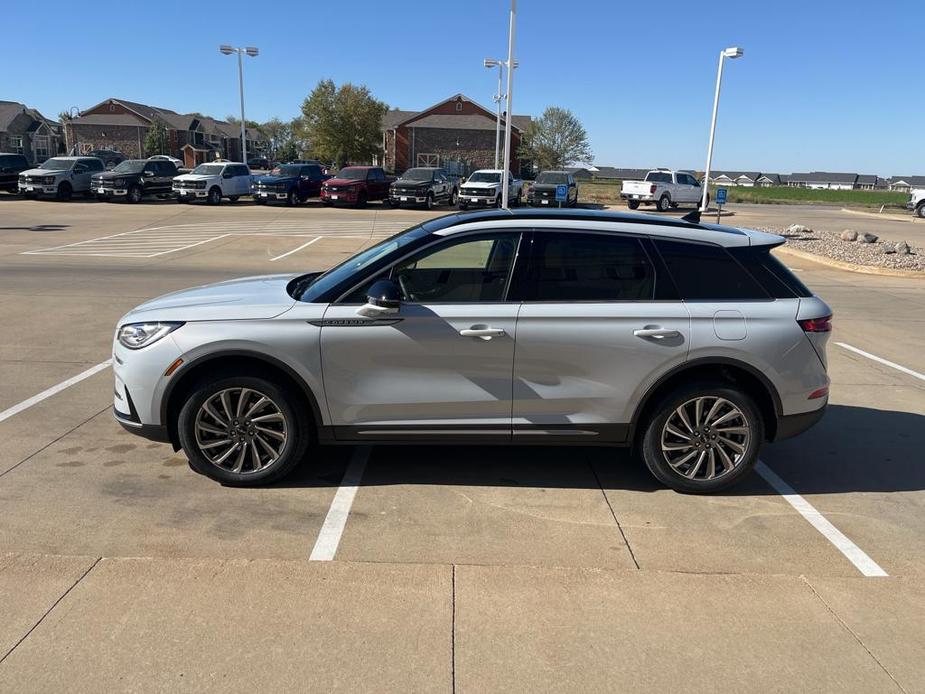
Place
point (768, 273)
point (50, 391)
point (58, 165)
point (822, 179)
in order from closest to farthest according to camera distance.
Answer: point (768, 273), point (50, 391), point (58, 165), point (822, 179)

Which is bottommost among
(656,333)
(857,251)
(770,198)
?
(857,251)

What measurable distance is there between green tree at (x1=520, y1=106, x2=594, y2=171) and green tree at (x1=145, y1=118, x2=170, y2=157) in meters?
41.0

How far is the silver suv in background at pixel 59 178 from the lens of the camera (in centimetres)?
3041

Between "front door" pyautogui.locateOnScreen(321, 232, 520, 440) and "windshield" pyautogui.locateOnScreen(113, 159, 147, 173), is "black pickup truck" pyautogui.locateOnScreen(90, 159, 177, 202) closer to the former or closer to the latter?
"windshield" pyautogui.locateOnScreen(113, 159, 147, 173)

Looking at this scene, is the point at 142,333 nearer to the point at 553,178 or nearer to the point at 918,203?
the point at 553,178

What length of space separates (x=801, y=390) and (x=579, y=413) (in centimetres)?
137

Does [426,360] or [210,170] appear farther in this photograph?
[210,170]

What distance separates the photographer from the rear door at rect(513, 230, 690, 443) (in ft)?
13.7

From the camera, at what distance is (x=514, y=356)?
4.18m

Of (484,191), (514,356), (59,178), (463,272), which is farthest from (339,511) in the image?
(59,178)

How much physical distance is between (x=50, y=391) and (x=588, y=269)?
472 cm

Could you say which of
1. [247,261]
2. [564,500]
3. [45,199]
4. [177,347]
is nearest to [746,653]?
[564,500]

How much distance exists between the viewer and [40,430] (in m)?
5.20

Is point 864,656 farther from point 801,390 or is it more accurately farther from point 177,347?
point 177,347
